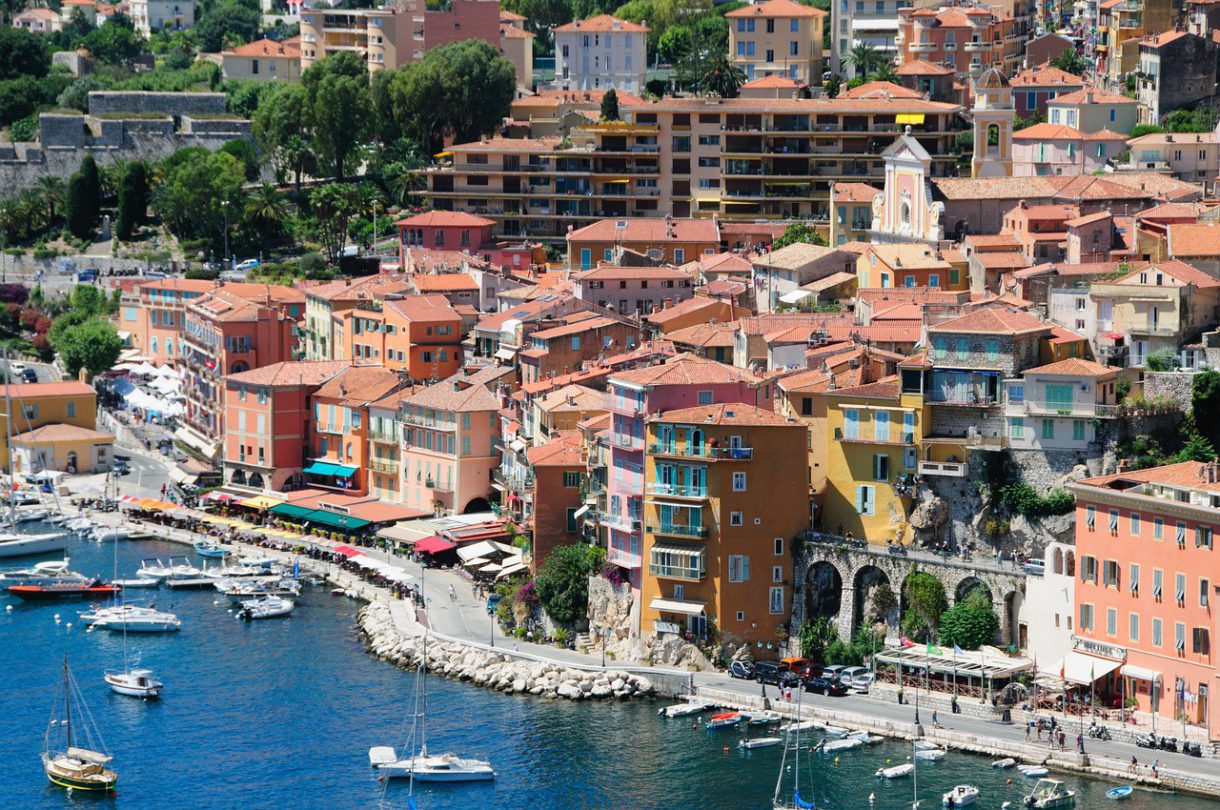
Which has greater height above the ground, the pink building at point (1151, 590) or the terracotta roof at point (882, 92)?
the terracotta roof at point (882, 92)

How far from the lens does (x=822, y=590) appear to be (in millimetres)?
76562

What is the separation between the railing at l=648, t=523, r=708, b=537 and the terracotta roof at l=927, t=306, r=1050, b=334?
9286 mm

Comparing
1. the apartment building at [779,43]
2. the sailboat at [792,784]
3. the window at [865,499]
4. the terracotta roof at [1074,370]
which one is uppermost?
the apartment building at [779,43]

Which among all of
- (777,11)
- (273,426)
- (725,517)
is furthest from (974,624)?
(777,11)

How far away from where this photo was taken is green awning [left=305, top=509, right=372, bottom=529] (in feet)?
311

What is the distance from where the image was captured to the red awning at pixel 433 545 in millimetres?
90000

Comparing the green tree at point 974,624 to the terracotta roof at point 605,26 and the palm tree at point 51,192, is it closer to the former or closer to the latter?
the palm tree at point 51,192

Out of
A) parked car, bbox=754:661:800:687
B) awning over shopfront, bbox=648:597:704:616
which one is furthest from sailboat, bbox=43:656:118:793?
parked car, bbox=754:661:800:687

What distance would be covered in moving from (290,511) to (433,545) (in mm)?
9507

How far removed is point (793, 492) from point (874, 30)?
228 feet

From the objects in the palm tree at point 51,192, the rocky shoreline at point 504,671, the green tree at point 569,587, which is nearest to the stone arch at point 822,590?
the rocky shoreline at point 504,671

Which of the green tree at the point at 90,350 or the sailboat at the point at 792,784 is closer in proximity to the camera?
the sailboat at the point at 792,784

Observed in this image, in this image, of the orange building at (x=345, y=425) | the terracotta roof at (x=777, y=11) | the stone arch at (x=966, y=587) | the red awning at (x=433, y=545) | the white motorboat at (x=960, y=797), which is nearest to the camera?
the white motorboat at (x=960, y=797)

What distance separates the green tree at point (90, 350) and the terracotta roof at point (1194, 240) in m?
51.8
